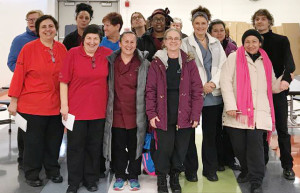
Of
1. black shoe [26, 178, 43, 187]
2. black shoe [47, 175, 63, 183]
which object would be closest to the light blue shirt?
black shoe [47, 175, 63, 183]

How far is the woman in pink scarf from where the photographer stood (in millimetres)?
3012

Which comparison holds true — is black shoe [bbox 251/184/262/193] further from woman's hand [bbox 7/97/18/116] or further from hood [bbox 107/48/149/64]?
woman's hand [bbox 7/97/18/116]

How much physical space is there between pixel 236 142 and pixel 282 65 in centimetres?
88

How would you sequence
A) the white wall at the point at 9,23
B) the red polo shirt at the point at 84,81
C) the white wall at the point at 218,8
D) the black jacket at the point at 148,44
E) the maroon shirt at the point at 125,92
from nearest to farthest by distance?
1. the red polo shirt at the point at 84,81
2. the maroon shirt at the point at 125,92
3. the black jacket at the point at 148,44
4. the white wall at the point at 9,23
5. the white wall at the point at 218,8

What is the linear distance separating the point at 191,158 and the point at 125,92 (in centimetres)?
93

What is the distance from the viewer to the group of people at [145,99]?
9.41 ft

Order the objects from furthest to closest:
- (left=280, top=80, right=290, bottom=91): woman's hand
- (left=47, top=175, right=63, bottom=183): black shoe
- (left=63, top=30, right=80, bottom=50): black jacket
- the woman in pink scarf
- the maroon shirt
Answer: (left=63, top=30, right=80, bottom=50): black jacket
(left=47, top=175, right=63, bottom=183): black shoe
(left=280, top=80, right=290, bottom=91): woman's hand
the woman in pink scarf
the maroon shirt

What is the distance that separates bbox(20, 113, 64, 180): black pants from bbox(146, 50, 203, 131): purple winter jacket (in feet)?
3.00

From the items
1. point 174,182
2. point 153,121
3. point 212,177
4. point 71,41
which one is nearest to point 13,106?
point 71,41

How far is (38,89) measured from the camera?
2965mm

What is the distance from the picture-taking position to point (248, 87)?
301cm

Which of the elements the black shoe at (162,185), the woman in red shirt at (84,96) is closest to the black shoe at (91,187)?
the woman in red shirt at (84,96)

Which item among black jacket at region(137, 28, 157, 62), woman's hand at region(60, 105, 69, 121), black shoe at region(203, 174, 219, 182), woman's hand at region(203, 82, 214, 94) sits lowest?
black shoe at region(203, 174, 219, 182)

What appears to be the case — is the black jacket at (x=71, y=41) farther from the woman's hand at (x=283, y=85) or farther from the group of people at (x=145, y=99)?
the woman's hand at (x=283, y=85)
